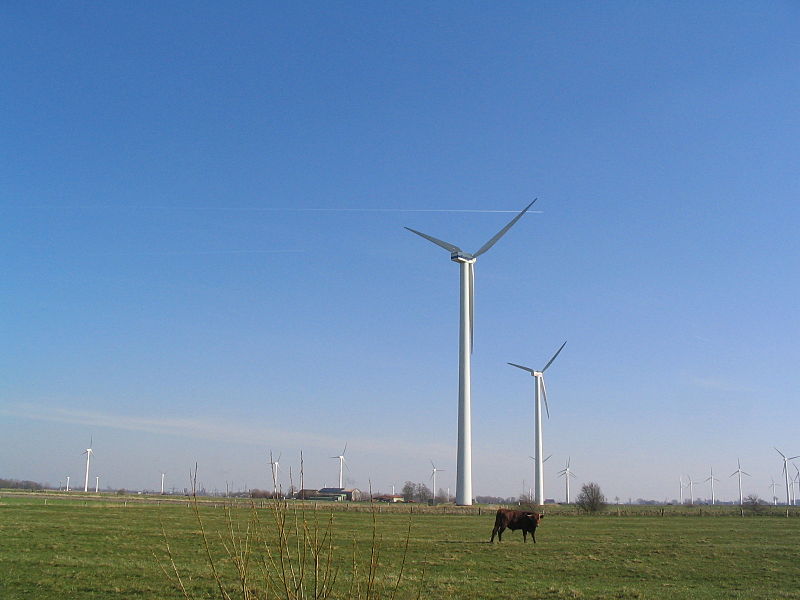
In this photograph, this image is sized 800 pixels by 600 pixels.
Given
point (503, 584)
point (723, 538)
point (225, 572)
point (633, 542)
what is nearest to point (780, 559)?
point (633, 542)

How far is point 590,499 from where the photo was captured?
81375 mm

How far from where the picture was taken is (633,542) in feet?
113

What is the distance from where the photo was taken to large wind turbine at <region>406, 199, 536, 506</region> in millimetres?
75875

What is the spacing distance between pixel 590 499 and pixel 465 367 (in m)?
21.7

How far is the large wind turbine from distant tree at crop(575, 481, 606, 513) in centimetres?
1329

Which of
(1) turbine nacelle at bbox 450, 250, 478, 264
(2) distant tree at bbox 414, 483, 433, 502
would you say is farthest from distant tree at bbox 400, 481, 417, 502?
(1) turbine nacelle at bbox 450, 250, 478, 264

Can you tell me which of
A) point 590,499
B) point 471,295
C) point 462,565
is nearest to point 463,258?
point 471,295

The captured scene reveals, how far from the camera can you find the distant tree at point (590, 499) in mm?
80875

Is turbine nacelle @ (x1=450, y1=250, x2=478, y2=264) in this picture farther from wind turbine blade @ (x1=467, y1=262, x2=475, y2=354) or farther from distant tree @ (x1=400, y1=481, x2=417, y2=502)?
distant tree @ (x1=400, y1=481, x2=417, y2=502)

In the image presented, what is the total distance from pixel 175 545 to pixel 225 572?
353 inches

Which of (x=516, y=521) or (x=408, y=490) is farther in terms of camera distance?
(x=408, y=490)

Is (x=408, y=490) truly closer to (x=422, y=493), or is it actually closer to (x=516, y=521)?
(x=422, y=493)

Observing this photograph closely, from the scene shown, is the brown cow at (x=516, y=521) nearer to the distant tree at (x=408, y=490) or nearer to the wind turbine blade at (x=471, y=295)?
the wind turbine blade at (x=471, y=295)

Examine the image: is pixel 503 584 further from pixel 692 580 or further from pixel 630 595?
pixel 692 580
